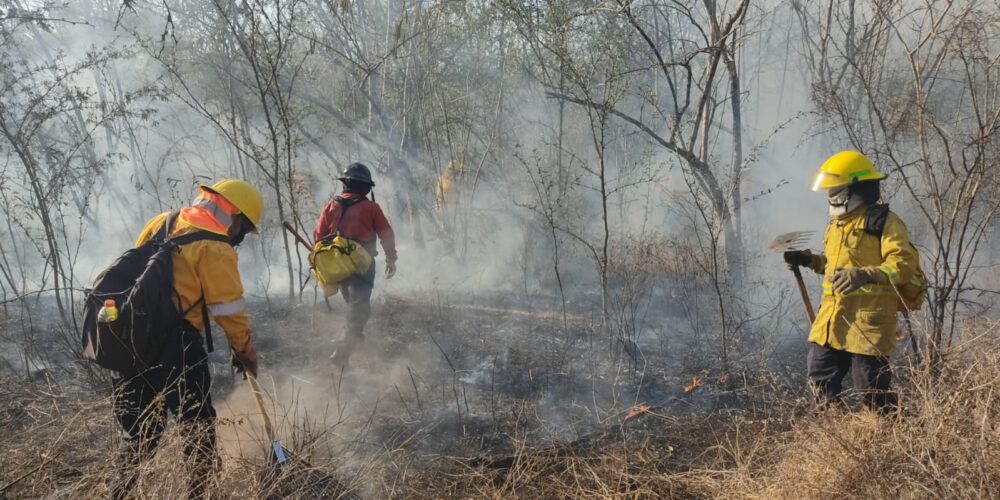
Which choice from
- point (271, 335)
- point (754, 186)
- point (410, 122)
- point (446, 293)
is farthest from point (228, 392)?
point (754, 186)

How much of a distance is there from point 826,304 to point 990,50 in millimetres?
2753

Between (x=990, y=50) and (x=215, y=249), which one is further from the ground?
(x=990, y=50)

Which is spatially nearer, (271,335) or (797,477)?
(797,477)

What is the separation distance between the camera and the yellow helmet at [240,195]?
113 inches

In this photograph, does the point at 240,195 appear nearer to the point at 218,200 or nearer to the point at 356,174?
the point at 218,200

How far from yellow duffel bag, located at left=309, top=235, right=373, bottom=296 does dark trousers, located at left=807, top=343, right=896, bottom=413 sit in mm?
3474

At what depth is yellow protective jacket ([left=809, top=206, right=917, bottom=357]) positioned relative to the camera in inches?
111

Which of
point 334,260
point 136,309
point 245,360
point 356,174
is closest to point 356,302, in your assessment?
point 334,260

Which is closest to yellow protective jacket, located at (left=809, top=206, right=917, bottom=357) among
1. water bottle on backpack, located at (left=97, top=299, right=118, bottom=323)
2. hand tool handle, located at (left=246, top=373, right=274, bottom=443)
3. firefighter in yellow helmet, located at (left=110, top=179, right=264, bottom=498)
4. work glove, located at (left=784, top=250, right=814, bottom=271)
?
work glove, located at (left=784, top=250, right=814, bottom=271)

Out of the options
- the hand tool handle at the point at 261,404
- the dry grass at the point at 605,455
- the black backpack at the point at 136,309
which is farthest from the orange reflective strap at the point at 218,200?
the dry grass at the point at 605,455

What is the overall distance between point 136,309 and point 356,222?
8.13ft

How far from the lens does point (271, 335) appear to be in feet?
19.1

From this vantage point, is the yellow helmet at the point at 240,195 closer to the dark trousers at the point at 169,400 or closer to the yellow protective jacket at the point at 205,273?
the yellow protective jacket at the point at 205,273

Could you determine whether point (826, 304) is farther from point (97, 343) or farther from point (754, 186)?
point (754, 186)
